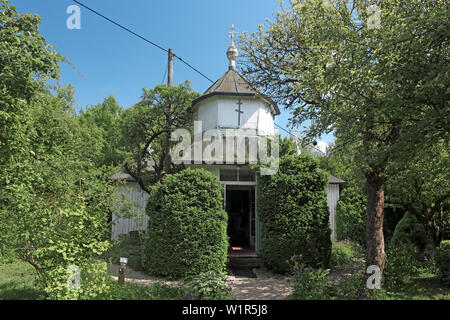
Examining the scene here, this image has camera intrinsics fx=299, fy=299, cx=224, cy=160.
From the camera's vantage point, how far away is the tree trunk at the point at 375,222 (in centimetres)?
754

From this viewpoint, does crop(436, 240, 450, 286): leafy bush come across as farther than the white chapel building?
No

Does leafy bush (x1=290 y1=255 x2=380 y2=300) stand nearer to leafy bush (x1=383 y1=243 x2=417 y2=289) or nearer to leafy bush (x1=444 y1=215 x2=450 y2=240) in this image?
leafy bush (x1=383 y1=243 x2=417 y2=289)

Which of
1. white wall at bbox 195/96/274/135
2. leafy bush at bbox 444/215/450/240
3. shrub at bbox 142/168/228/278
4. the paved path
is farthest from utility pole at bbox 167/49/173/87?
leafy bush at bbox 444/215/450/240

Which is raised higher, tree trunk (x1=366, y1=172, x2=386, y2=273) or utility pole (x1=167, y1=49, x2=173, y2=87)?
utility pole (x1=167, y1=49, x2=173, y2=87)

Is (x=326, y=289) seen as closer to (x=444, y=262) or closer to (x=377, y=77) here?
(x=444, y=262)

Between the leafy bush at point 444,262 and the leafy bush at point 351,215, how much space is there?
6073mm

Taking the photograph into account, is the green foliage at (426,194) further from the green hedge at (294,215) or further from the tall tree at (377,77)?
the green hedge at (294,215)

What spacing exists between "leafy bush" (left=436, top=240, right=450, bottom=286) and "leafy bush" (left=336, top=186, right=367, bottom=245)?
6073mm

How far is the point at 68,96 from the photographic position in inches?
569

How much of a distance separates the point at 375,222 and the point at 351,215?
25.4 ft

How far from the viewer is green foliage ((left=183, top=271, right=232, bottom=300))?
632 centimetres

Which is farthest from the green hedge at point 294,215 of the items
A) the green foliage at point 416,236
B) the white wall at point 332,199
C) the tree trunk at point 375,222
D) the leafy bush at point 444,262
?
the white wall at point 332,199

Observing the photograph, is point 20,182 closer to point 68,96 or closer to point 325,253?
point 325,253
